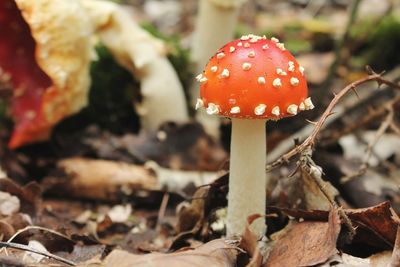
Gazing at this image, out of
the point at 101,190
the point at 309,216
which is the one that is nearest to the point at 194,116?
the point at 101,190

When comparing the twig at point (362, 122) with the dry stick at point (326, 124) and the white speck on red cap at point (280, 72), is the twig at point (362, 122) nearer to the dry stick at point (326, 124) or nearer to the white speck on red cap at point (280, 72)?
the dry stick at point (326, 124)

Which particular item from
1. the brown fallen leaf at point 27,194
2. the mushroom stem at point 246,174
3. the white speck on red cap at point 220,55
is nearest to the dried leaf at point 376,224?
the mushroom stem at point 246,174

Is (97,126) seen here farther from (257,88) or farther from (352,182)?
(257,88)

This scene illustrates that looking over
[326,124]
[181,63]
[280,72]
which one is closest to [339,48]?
[326,124]

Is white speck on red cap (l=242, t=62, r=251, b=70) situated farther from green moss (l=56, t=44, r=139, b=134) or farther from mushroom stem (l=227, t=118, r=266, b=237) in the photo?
green moss (l=56, t=44, r=139, b=134)

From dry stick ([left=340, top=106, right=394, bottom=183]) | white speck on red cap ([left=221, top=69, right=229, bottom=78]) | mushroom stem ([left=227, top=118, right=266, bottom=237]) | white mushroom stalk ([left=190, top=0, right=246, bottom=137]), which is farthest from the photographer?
white mushroom stalk ([left=190, top=0, right=246, bottom=137])

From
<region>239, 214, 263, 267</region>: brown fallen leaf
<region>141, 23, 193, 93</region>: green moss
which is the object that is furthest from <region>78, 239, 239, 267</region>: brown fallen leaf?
<region>141, 23, 193, 93</region>: green moss

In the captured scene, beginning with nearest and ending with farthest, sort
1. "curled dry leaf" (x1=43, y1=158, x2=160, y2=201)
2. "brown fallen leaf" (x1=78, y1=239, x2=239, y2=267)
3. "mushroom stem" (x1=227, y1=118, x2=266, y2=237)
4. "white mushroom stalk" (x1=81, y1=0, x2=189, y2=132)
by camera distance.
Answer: "brown fallen leaf" (x1=78, y1=239, x2=239, y2=267), "mushroom stem" (x1=227, y1=118, x2=266, y2=237), "curled dry leaf" (x1=43, y1=158, x2=160, y2=201), "white mushroom stalk" (x1=81, y1=0, x2=189, y2=132)
